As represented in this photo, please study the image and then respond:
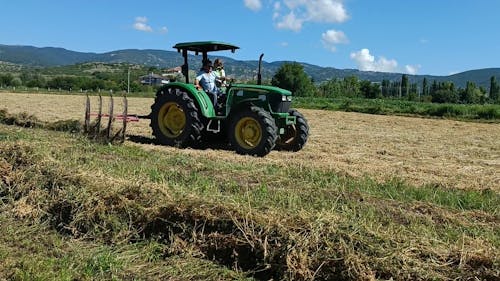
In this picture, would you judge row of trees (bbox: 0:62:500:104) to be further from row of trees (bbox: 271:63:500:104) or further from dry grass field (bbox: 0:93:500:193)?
dry grass field (bbox: 0:93:500:193)

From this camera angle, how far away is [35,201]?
5688 millimetres

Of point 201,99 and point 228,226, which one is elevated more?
point 201,99

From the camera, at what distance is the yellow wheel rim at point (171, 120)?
38.1 feet

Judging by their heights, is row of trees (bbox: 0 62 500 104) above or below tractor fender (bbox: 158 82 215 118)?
above

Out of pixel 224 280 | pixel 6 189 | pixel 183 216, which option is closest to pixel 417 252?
pixel 224 280

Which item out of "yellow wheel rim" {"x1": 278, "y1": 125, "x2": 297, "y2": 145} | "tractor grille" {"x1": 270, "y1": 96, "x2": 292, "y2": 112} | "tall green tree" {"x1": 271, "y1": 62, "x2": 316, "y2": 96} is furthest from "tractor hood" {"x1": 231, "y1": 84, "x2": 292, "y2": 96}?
"tall green tree" {"x1": 271, "y1": 62, "x2": 316, "y2": 96}

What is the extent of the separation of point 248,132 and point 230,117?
1.88 feet

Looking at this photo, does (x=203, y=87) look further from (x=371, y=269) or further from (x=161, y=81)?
(x=371, y=269)

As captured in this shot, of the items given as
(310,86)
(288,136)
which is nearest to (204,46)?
(288,136)

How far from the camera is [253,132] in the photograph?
10.4 meters

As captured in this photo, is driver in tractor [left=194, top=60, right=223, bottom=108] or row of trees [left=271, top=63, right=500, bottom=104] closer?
driver in tractor [left=194, top=60, right=223, bottom=108]

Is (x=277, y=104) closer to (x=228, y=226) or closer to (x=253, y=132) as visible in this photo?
(x=253, y=132)

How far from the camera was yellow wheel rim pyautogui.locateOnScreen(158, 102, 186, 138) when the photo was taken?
11.6 meters

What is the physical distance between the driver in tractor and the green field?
14.7ft
